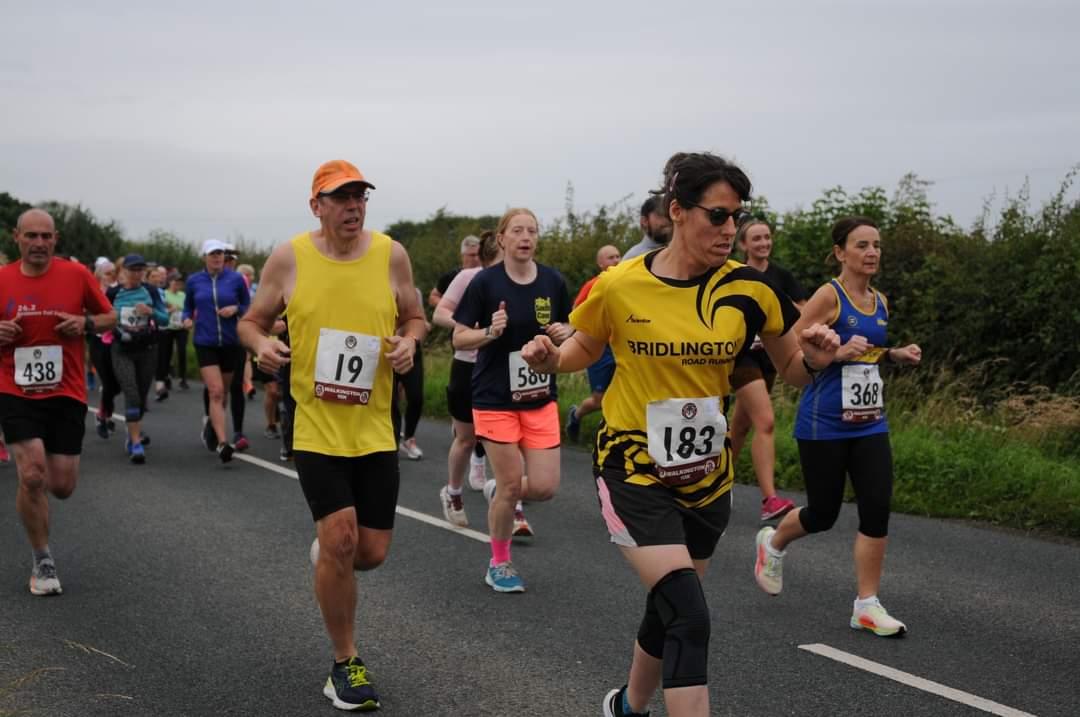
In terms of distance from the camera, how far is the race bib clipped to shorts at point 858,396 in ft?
20.9

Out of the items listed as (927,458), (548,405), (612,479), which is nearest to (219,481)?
(548,405)

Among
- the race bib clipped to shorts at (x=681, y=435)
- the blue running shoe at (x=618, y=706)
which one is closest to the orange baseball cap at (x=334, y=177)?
the race bib clipped to shorts at (x=681, y=435)

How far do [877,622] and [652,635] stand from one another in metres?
2.32

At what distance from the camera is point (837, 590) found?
714cm

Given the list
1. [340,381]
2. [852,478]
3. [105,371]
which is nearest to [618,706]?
[340,381]

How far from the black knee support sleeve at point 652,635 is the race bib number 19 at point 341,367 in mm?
1673

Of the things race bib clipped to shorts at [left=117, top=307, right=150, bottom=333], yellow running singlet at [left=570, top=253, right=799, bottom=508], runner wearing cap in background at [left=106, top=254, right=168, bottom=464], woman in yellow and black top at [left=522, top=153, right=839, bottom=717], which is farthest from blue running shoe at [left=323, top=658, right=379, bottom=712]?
race bib clipped to shorts at [left=117, top=307, right=150, bottom=333]

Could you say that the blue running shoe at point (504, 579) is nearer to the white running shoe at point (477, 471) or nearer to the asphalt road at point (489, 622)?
the asphalt road at point (489, 622)

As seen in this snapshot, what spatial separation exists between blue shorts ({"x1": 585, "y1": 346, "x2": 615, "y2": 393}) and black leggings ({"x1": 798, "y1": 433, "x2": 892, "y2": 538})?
157 inches

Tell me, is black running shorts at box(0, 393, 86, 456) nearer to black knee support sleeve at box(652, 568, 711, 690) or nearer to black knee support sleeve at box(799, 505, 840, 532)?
black knee support sleeve at box(799, 505, 840, 532)

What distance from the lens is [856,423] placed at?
636 cm

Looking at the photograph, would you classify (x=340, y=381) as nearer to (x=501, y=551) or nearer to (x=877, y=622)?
(x=501, y=551)

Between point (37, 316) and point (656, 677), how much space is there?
4836 mm

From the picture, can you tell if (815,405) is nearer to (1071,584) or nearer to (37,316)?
(1071,584)
